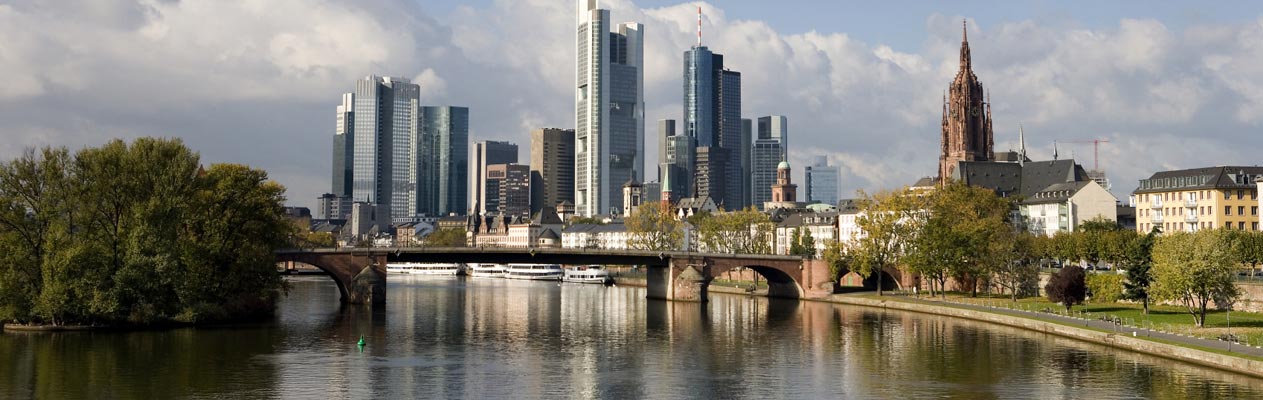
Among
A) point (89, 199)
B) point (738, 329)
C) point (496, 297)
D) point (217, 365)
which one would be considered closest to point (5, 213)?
point (89, 199)

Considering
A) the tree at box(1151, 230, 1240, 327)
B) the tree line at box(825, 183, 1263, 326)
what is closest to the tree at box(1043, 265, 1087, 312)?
the tree line at box(825, 183, 1263, 326)

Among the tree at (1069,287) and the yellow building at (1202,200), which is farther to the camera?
→ the yellow building at (1202,200)

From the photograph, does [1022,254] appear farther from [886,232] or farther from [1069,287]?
[1069,287]

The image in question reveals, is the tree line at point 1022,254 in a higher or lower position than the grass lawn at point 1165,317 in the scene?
higher

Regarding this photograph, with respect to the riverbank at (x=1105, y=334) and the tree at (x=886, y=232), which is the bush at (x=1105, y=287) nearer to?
the riverbank at (x=1105, y=334)

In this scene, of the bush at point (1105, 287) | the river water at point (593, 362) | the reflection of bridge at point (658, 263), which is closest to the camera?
the river water at point (593, 362)

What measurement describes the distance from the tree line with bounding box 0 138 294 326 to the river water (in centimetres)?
354

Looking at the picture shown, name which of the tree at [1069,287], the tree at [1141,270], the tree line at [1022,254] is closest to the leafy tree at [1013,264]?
the tree line at [1022,254]

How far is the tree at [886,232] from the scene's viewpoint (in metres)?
138

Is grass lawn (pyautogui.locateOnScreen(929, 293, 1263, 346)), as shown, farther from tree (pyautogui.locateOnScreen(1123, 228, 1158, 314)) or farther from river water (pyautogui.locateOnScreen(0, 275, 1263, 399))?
river water (pyautogui.locateOnScreen(0, 275, 1263, 399))

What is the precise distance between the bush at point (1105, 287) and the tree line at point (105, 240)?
7971cm

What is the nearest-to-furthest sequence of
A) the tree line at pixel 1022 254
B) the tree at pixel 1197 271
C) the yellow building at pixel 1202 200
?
the tree at pixel 1197 271, the tree line at pixel 1022 254, the yellow building at pixel 1202 200

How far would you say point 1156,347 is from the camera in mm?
75312

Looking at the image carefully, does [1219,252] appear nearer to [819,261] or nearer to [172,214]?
[819,261]
